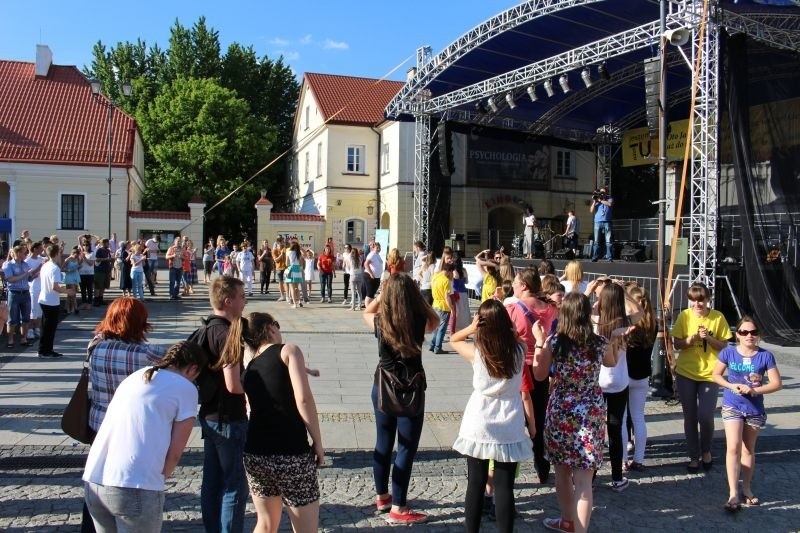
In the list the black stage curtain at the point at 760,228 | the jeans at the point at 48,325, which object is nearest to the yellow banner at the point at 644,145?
the black stage curtain at the point at 760,228

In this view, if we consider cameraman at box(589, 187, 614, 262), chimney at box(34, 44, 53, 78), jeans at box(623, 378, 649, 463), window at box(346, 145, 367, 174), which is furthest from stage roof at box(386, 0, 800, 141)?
chimney at box(34, 44, 53, 78)

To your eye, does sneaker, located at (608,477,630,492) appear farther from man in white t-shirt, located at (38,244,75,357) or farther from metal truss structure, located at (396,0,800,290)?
man in white t-shirt, located at (38,244,75,357)

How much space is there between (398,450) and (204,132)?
3629 cm

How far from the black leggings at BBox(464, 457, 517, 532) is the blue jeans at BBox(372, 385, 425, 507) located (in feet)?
2.02

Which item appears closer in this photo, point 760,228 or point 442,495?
point 442,495

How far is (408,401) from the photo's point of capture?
456cm

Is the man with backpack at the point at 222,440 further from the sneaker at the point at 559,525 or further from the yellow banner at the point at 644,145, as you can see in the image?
the yellow banner at the point at 644,145

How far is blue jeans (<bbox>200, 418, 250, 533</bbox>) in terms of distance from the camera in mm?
3844

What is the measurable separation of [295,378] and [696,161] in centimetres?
1156

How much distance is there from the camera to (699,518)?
Result: 4.83 metres

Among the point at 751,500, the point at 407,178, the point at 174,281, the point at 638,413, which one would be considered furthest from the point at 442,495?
the point at 407,178

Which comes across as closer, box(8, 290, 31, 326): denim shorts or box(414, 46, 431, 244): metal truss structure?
box(8, 290, 31, 326): denim shorts

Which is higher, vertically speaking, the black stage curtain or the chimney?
the chimney

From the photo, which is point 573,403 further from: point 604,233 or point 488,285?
point 604,233
